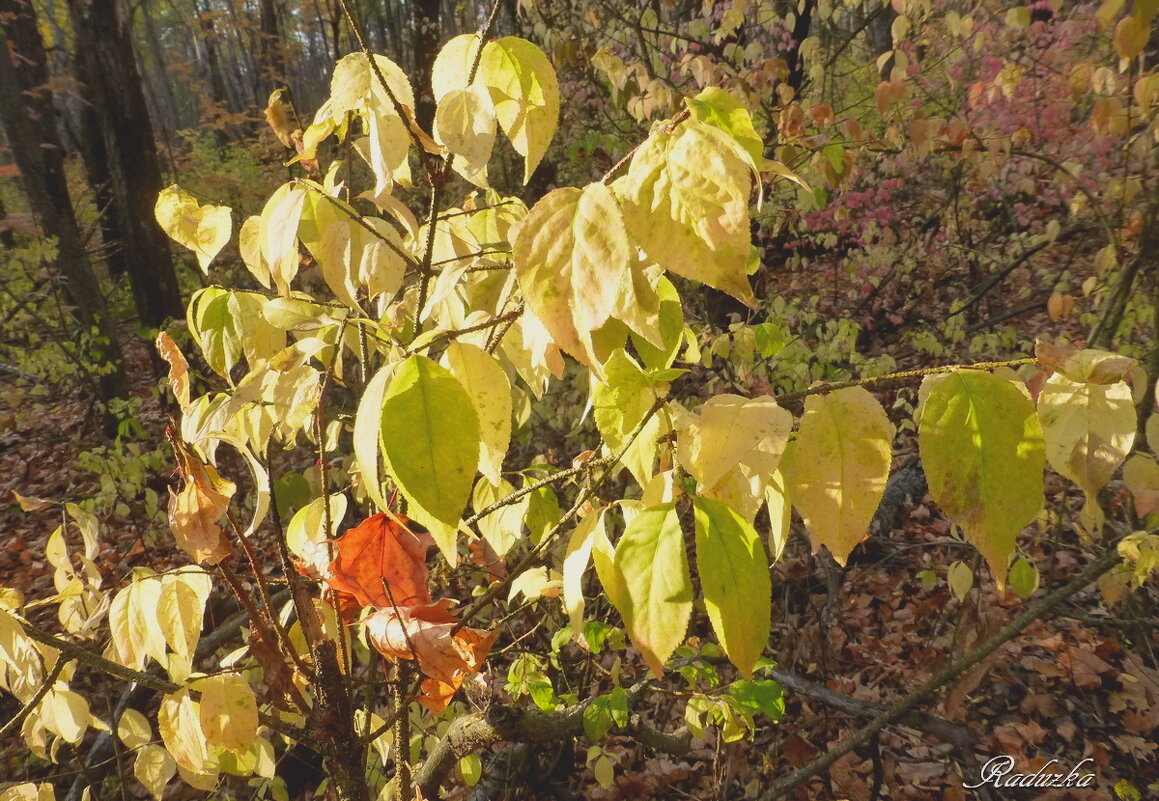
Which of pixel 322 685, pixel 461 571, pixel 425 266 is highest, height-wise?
pixel 425 266

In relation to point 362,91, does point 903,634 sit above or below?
below

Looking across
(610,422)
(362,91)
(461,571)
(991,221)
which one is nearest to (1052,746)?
(461,571)

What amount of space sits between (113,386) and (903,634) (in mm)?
6546

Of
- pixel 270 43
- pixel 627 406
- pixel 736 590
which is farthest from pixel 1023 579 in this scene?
pixel 270 43

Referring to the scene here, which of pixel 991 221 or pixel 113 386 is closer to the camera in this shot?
pixel 113 386

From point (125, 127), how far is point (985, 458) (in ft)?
21.7

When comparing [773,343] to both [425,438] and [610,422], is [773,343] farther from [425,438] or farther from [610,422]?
[425,438]

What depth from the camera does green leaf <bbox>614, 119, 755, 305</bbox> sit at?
1.76 ft

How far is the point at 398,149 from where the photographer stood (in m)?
0.88

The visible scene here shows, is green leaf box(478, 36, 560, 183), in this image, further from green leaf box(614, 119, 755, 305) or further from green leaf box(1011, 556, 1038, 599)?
green leaf box(1011, 556, 1038, 599)

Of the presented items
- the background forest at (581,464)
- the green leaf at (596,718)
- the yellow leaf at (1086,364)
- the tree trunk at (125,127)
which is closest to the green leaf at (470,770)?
the background forest at (581,464)

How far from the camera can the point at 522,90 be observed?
35.0 inches

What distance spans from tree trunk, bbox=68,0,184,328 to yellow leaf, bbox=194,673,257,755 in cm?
568

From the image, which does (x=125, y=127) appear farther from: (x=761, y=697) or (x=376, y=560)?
(x=761, y=697)
